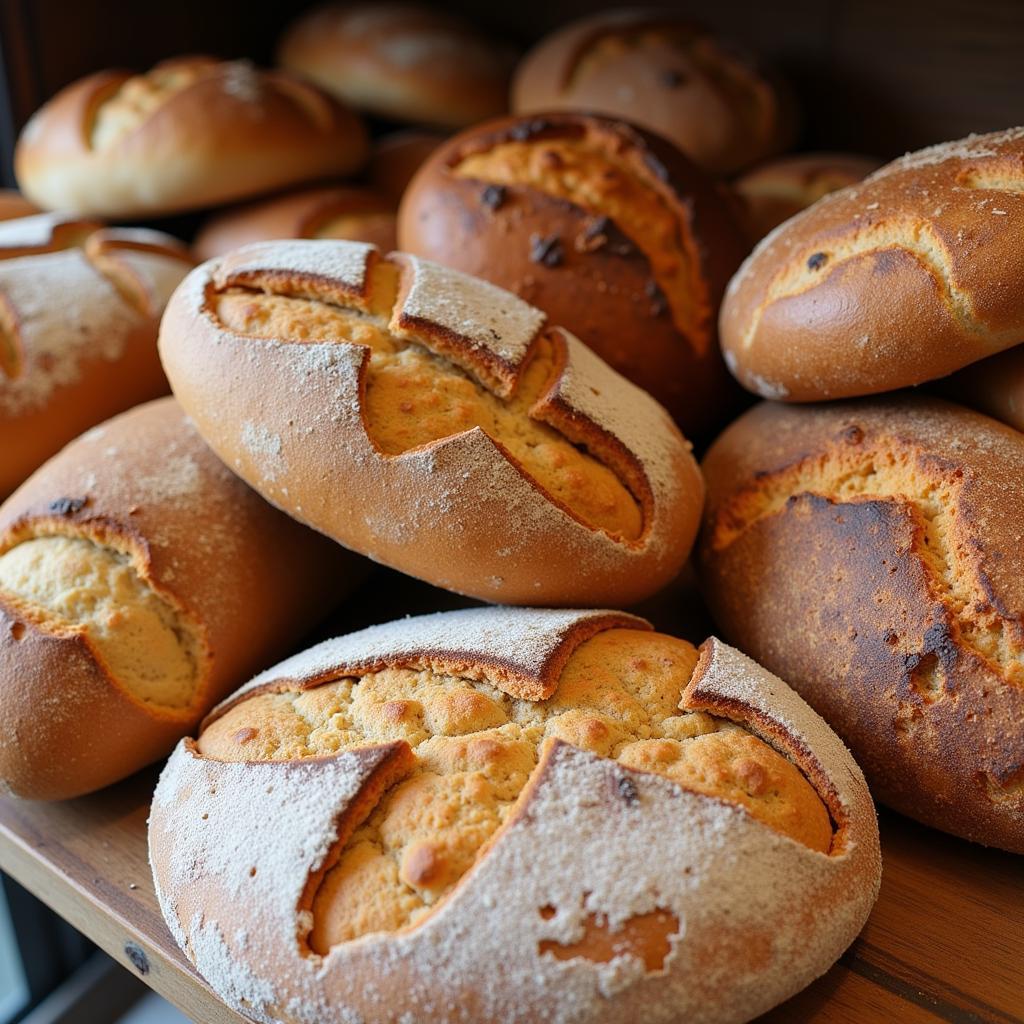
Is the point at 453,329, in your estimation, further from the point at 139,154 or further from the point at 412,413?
the point at 139,154

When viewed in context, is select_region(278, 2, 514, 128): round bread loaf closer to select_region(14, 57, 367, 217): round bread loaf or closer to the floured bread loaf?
select_region(14, 57, 367, 217): round bread loaf

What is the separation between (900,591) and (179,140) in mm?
1354

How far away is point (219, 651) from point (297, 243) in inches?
18.8

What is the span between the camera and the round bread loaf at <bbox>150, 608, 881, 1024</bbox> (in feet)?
2.19

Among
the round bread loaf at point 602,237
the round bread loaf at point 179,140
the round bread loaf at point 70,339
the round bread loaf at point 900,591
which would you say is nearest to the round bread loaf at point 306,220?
the round bread loaf at point 179,140

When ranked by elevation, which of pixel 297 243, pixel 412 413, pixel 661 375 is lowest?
pixel 661 375

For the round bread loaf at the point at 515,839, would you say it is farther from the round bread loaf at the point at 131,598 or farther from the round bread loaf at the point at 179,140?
the round bread loaf at the point at 179,140

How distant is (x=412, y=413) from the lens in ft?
3.16

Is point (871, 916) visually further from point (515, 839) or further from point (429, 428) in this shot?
point (429, 428)

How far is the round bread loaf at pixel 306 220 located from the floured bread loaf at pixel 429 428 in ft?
1.84

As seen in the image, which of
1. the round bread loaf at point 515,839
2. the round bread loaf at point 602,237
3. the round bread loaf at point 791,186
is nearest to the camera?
the round bread loaf at point 515,839

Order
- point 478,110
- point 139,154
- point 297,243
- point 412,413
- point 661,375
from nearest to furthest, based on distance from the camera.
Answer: point 412,413 < point 297,243 < point 661,375 < point 139,154 < point 478,110

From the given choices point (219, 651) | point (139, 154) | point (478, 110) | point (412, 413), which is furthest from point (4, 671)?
point (478, 110)

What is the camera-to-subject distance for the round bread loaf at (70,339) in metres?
1.34
